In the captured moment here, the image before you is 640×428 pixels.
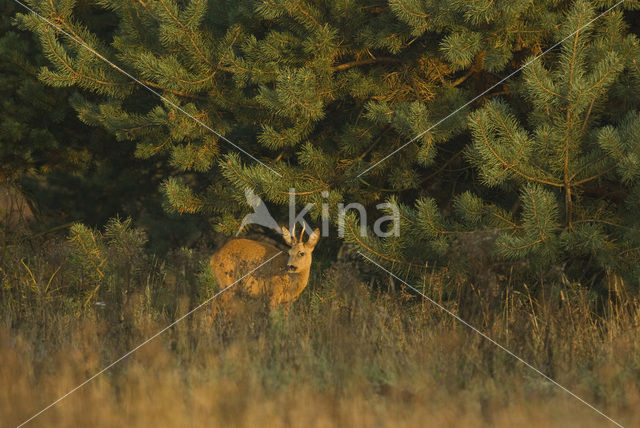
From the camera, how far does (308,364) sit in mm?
4820

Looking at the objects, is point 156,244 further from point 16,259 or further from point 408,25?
point 408,25

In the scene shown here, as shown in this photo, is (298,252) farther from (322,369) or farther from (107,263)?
(322,369)

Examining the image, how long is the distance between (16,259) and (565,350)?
542cm

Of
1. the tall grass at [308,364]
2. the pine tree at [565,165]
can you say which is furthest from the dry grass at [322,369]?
the pine tree at [565,165]

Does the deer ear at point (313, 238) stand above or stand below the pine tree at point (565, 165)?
below

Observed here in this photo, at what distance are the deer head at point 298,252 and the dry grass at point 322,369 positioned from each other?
229cm

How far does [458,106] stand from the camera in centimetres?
750

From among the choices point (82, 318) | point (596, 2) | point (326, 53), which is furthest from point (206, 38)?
point (596, 2)

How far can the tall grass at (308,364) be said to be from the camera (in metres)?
4.22

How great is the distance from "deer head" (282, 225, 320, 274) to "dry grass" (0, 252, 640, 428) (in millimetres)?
2287

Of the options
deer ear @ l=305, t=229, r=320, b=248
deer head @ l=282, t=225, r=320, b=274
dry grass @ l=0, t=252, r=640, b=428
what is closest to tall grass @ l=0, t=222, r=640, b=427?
dry grass @ l=0, t=252, r=640, b=428

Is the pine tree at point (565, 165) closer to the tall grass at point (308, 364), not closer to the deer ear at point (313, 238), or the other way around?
the tall grass at point (308, 364)

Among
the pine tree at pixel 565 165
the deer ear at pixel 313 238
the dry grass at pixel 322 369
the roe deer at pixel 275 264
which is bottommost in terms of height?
the dry grass at pixel 322 369

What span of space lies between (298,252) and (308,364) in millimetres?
3890
